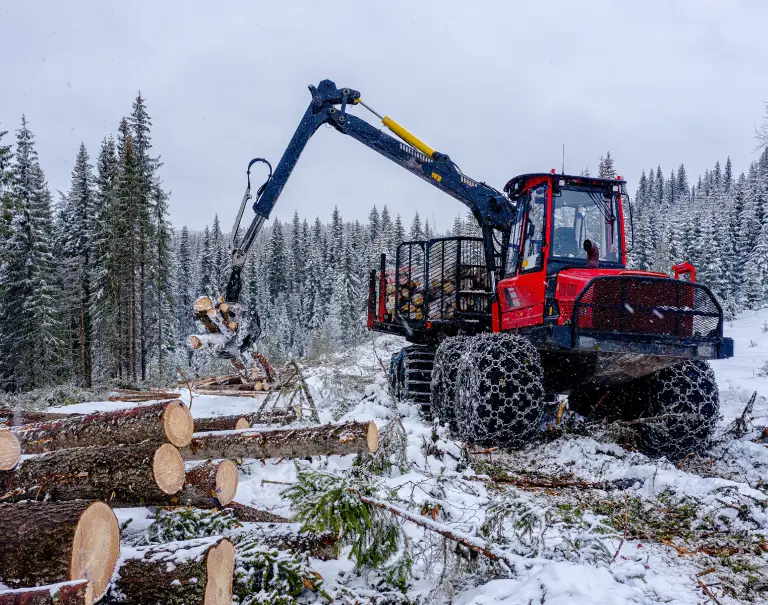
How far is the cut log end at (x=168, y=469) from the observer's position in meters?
3.78

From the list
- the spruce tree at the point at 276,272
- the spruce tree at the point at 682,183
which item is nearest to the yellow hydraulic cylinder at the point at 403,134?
the spruce tree at the point at 276,272

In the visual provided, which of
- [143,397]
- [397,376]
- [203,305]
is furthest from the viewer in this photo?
[143,397]

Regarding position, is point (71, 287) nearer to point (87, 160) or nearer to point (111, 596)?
point (87, 160)

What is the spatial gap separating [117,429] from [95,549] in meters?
1.38

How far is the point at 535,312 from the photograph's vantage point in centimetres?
801

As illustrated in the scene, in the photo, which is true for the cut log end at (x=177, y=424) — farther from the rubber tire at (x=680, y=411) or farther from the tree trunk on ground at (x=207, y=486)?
the rubber tire at (x=680, y=411)

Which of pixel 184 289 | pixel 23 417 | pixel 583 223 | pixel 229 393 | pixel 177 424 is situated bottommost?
pixel 229 393

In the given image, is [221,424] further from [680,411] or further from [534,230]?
[680,411]

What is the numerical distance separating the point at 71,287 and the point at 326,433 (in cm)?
3394

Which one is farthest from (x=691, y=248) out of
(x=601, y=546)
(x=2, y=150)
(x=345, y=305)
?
(x=601, y=546)

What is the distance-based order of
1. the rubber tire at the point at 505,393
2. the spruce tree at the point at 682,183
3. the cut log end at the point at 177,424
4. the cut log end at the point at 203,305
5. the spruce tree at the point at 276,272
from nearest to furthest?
the cut log end at the point at 177,424 < the rubber tire at the point at 505,393 < the cut log end at the point at 203,305 < the spruce tree at the point at 276,272 < the spruce tree at the point at 682,183

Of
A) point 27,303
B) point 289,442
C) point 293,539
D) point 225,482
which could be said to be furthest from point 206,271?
point 293,539

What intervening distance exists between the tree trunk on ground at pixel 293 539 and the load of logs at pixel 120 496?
0.01 metres

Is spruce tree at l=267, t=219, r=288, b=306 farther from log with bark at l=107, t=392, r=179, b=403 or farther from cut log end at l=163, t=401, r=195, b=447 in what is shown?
cut log end at l=163, t=401, r=195, b=447
